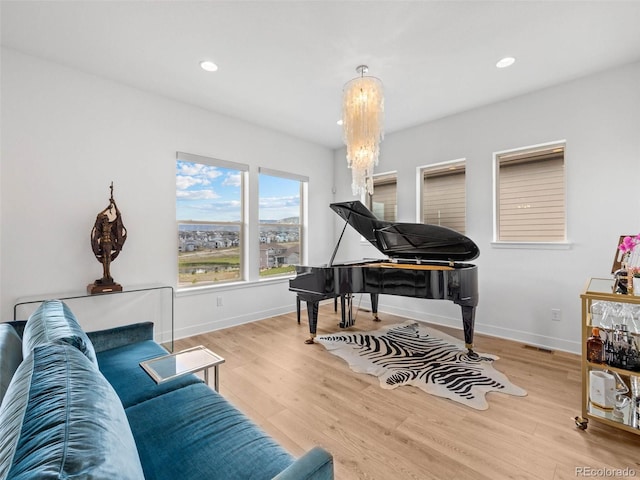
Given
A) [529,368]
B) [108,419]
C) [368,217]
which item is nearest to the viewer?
[108,419]

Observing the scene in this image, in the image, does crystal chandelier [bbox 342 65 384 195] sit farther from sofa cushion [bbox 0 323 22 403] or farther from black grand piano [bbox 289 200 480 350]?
sofa cushion [bbox 0 323 22 403]

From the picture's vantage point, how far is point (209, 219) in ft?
13.3

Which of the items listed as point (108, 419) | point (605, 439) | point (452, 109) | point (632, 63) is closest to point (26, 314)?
point (108, 419)

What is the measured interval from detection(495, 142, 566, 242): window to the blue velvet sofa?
374 centimetres

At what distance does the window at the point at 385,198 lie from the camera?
485cm

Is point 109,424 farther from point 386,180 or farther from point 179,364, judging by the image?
point 386,180

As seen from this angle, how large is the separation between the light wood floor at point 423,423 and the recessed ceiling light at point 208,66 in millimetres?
2992

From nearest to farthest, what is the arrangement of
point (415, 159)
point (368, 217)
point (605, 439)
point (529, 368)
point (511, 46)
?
point (605, 439) → point (511, 46) → point (529, 368) → point (368, 217) → point (415, 159)

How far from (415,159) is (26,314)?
16.3 ft

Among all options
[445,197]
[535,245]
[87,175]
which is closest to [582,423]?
[535,245]

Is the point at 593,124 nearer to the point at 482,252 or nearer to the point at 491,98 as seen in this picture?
the point at 491,98

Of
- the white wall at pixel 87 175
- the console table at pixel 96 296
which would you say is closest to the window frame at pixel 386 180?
the white wall at pixel 87 175

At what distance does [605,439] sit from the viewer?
5.95ft

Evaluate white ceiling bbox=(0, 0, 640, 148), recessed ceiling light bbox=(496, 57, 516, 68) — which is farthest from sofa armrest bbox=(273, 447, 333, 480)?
recessed ceiling light bbox=(496, 57, 516, 68)
